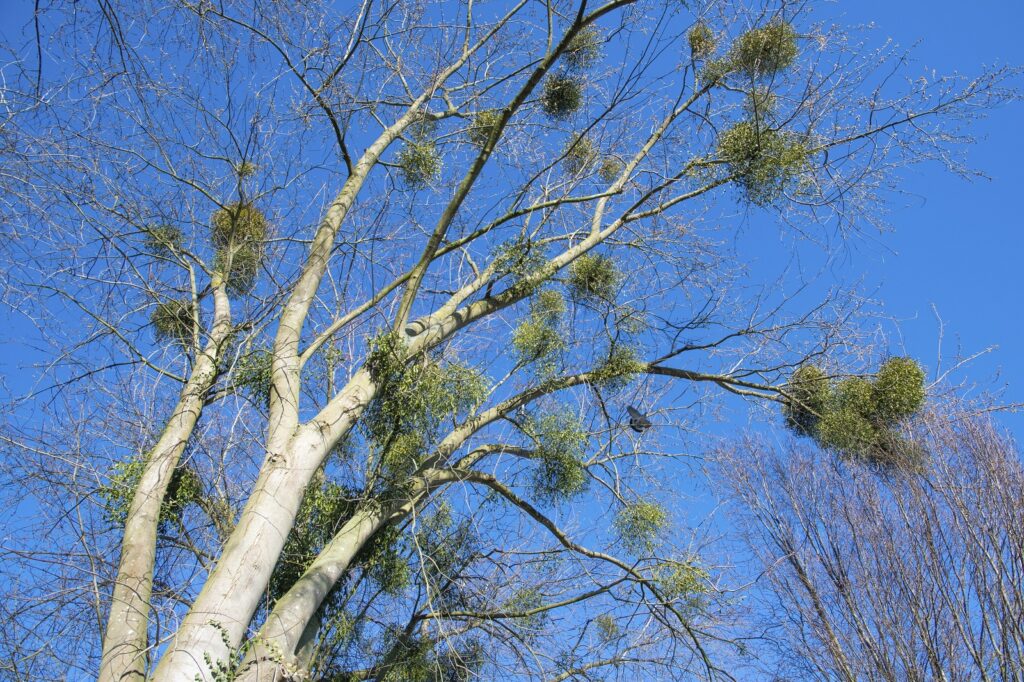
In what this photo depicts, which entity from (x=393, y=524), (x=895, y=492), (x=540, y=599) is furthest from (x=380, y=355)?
(x=895, y=492)

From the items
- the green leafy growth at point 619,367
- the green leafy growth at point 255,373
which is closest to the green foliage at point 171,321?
the green leafy growth at point 255,373

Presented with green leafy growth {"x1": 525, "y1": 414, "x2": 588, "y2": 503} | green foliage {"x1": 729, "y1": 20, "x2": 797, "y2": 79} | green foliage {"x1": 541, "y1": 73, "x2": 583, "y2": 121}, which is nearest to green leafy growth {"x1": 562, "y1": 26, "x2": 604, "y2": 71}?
green foliage {"x1": 541, "y1": 73, "x2": 583, "y2": 121}

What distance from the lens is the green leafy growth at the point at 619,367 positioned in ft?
22.2

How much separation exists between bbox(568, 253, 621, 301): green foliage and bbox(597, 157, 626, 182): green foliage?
0.97 metres

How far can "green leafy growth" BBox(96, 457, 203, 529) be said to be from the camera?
5562 mm

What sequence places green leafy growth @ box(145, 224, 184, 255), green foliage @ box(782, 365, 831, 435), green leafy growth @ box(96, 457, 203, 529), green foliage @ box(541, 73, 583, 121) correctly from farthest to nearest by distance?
green foliage @ box(541, 73, 583, 121) → green foliage @ box(782, 365, 831, 435) → green leafy growth @ box(145, 224, 184, 255) → green leafy growth @ box(96, 457, 203, 529)

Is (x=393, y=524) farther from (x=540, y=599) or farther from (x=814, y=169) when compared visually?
(x=814, y=169)

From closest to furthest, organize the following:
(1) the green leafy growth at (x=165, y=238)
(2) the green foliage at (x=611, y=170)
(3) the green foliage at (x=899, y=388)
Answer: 1. (1) the green leafy growth at (x=165, y=238)
2. (3) the green foliage at (x=899, y=388)
3. (2) the green foliage at (x=611, y=170)

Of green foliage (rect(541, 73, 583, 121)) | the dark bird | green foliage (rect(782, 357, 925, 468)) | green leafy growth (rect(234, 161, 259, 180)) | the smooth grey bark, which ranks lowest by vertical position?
the smooth grey bark

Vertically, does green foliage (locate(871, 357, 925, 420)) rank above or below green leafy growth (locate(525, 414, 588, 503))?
above

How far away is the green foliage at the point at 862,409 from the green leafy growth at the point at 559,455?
183 centimetres

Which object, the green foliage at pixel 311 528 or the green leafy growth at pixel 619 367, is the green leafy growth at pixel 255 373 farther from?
the green leafy growth at pixel 619 367

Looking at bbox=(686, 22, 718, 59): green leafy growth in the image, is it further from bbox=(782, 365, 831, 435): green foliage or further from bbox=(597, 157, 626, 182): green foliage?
bbox=(782, 365, 831, 435): green foliage

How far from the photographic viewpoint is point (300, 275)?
596 cm
